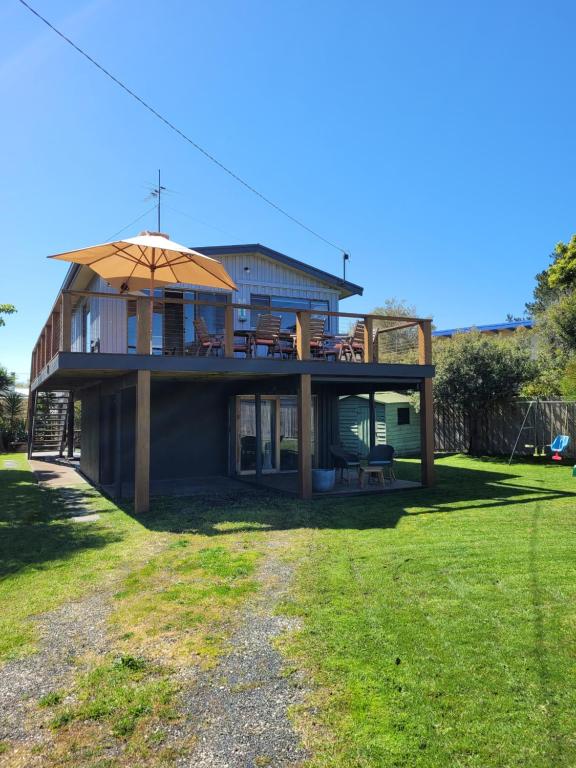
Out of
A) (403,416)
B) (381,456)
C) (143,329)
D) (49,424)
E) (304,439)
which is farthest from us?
(49,424)

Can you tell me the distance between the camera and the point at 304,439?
9680mm

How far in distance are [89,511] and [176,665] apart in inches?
239

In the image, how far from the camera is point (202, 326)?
420 inches

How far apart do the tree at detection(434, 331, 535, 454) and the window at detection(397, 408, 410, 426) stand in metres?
1.85

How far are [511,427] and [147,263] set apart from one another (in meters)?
13.9

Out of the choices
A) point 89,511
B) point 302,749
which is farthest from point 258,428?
point 302,749

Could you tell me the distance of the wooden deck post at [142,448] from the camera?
8430 mm

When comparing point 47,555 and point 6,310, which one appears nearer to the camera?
point 47,555

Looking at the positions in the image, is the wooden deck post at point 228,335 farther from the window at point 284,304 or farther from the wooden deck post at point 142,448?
the window at point 284,304

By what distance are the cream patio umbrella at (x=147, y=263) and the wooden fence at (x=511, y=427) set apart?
1186 centimetres

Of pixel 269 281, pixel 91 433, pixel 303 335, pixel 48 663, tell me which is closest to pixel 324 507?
pixel 303 335

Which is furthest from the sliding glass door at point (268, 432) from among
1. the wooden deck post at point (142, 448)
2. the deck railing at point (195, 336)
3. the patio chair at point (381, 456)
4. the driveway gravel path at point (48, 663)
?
the driveway gravel path at point (48, 663)

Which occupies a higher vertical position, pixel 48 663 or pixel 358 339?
pixel 358 339

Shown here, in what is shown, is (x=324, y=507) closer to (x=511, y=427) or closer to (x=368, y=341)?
(x=368, y=341)
